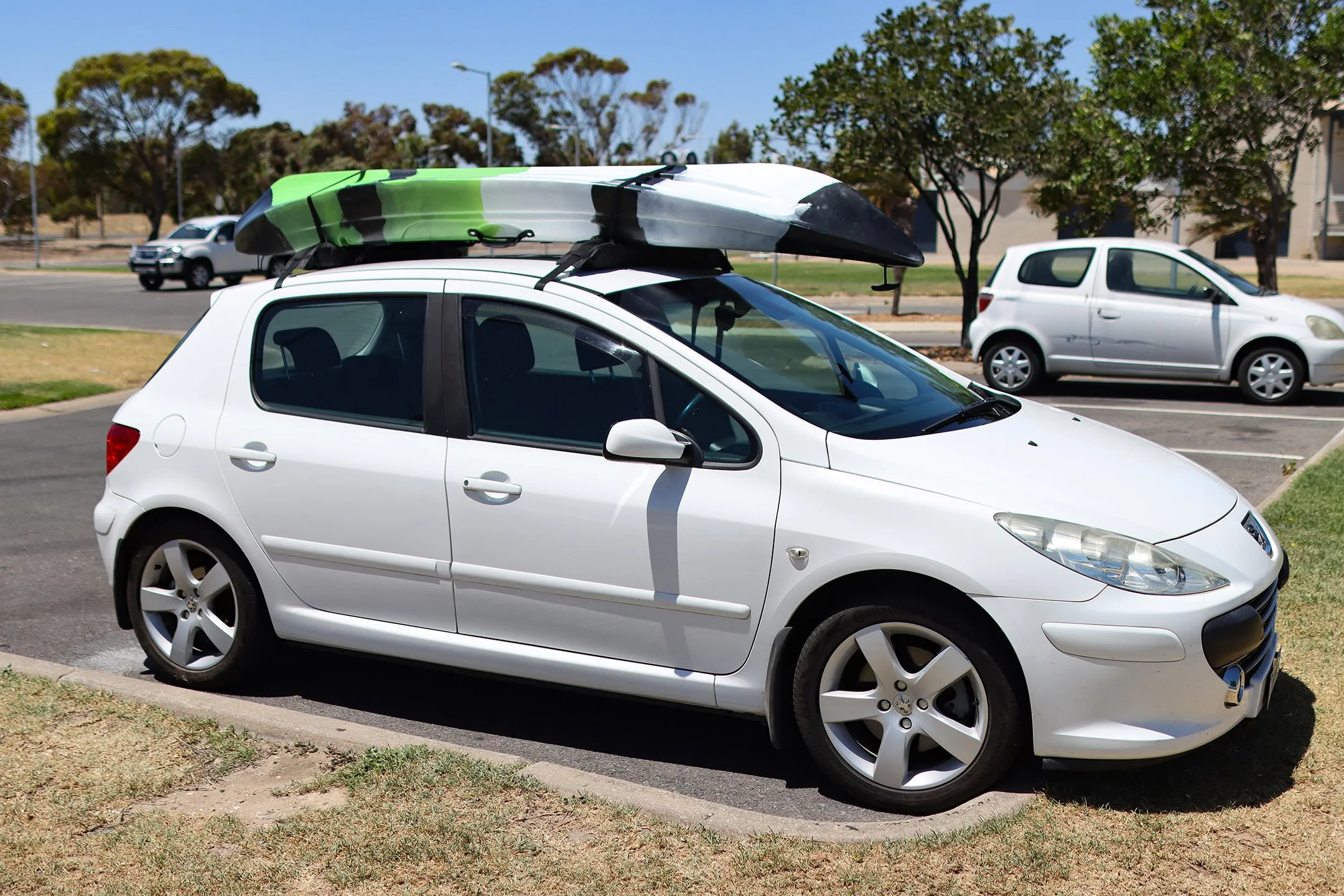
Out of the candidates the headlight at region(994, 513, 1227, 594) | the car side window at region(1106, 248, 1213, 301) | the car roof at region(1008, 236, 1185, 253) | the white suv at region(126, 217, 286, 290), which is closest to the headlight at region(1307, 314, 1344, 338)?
the car side window at region(1106, 248, 1213, 301)

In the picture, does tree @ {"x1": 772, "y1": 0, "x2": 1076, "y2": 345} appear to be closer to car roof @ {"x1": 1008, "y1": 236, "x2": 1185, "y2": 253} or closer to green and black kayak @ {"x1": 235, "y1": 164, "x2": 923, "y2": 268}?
car roof @ {"x1": 1008, "y1": 236, "x2": 1185, "y2": 253}

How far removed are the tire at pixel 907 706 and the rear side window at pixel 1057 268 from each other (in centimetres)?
1093

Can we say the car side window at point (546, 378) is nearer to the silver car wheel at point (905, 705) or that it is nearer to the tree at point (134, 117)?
the silver car wheel at point (905, 705)

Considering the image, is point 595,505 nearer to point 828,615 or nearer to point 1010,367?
point 828,615

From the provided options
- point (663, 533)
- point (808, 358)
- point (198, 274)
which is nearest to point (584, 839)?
point (663, 533)

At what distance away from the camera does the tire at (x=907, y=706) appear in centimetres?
380

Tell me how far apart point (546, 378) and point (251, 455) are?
1.19 meters

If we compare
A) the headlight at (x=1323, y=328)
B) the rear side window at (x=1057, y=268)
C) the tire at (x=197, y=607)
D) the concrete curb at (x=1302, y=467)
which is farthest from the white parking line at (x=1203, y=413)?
the tire at (x=197, y=607)

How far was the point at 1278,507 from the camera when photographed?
759 cm

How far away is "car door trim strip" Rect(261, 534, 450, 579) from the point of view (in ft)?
14.9

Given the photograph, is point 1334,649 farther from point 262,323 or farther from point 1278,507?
point 262,323

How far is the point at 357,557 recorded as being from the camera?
184 inches

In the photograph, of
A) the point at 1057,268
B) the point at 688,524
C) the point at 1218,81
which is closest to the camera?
the point at 688,524

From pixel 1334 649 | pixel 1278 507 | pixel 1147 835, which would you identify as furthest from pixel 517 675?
pixel 1278 507
